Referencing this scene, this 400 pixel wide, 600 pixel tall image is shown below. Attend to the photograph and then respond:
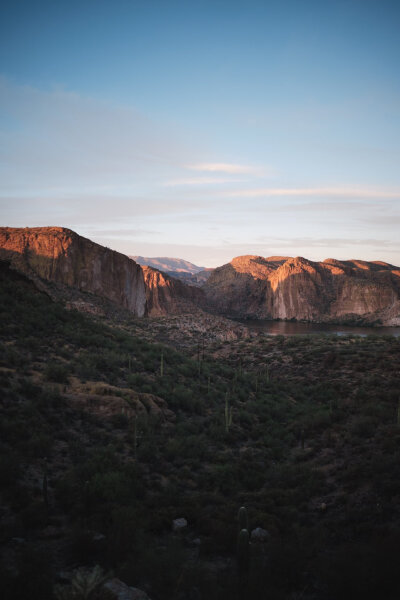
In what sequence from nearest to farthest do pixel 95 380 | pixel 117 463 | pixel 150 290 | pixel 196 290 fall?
pixel 117 463 → pixel 95 380 → pixel 150 290 → pixel 196 290

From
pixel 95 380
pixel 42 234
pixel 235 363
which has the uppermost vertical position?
pixel 42 234

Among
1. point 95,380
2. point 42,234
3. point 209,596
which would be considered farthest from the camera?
point 42,234

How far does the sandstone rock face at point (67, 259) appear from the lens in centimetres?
4269

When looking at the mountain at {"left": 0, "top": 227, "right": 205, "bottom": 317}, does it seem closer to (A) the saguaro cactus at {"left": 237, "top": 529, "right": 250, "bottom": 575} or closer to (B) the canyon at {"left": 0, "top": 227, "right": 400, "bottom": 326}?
(B) the canyon at {"left": 0, "top": 227, "right": 400, "bottom": 326}

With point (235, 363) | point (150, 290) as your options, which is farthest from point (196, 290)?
point (235, 363)

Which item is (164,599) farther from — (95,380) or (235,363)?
(235,363)

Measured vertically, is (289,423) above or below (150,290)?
below

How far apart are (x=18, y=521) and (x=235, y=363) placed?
23.9 m

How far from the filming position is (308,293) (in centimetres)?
12244

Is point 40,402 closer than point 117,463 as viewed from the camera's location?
No

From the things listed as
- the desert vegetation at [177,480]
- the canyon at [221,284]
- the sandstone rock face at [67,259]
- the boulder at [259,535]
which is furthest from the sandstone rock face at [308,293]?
the boulder at [259,535]

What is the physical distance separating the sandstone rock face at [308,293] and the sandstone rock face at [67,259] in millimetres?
77091

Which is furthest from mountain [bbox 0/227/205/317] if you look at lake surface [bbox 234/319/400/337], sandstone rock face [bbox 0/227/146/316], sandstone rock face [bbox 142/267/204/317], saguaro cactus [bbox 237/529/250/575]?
lake surface [bbox 234/319/400/337]

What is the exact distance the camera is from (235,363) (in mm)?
28641
